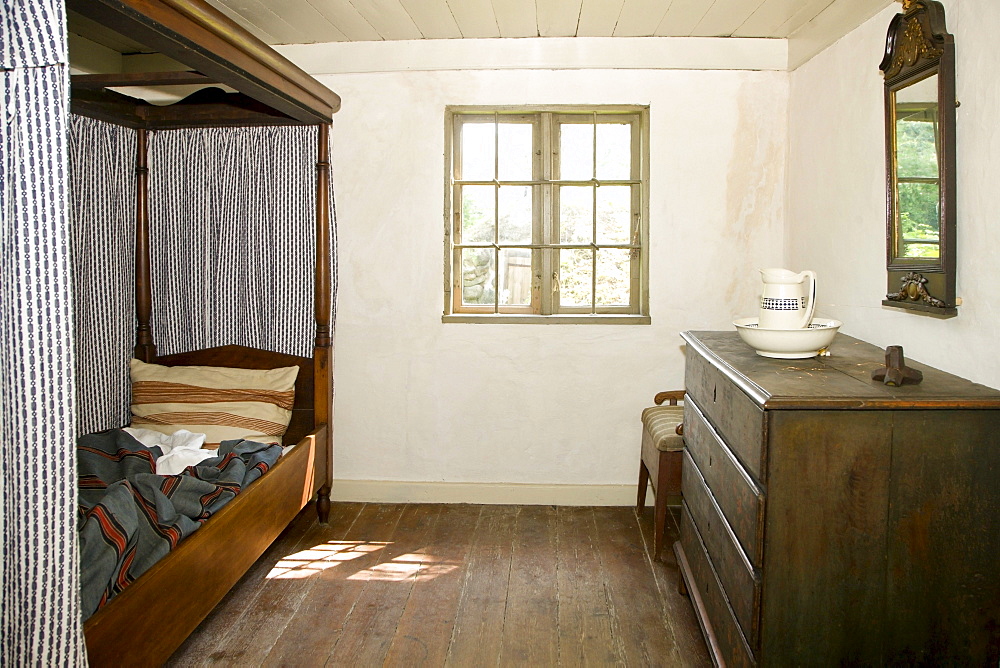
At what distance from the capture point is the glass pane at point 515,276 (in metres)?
3.91

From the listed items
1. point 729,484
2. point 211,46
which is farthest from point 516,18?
point 729,484

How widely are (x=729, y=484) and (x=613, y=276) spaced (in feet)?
6.35

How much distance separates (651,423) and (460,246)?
133cm

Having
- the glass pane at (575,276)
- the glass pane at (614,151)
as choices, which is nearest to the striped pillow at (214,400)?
the glass pane at (575,276)

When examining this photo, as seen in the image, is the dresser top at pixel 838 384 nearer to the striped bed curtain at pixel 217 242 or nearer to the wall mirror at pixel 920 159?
the wall mirror at pixel 920 159

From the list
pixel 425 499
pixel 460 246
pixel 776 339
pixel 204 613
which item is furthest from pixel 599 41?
pixel 204 613

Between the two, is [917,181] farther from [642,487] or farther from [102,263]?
[102,263]

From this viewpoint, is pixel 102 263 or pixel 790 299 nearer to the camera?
pixel 790 299

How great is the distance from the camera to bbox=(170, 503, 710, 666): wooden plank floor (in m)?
2.50

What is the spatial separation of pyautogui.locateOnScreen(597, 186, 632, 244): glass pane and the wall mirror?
152cm

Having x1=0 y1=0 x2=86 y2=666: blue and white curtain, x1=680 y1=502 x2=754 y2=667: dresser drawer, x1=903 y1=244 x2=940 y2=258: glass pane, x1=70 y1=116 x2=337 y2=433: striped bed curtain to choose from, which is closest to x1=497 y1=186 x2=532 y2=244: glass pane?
x1=70 y1=116 x2=337 y2=433: striped bed curtain

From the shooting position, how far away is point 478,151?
12.8 feet

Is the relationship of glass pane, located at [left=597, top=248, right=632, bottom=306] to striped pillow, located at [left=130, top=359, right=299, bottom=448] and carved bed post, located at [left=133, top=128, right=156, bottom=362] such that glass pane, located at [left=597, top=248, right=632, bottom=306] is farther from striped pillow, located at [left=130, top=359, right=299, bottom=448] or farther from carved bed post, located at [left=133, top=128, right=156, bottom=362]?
carved bed post, located at [left=133, top=128, right=156, bottom=362]

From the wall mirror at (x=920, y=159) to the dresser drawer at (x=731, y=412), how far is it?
650 millimetres
